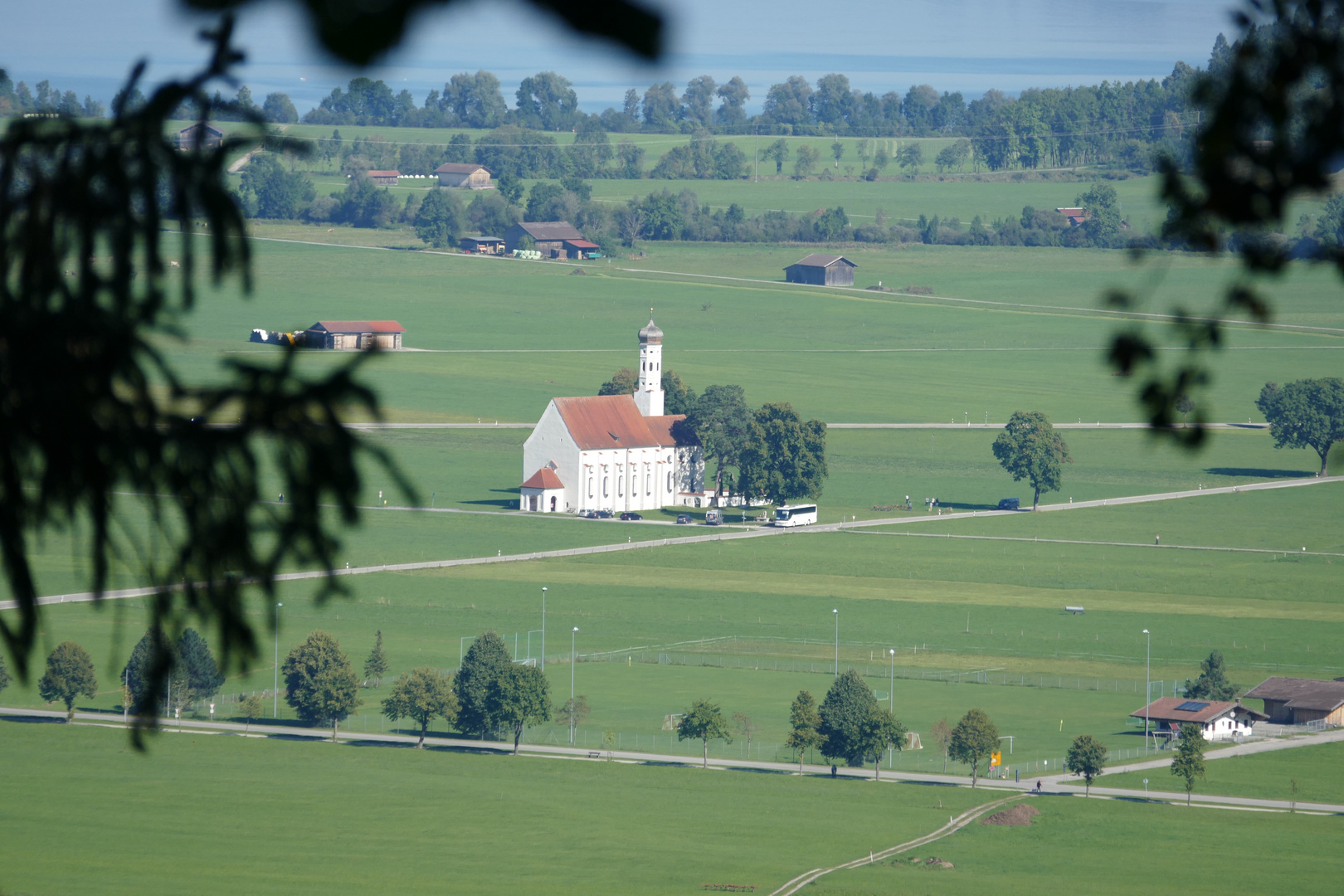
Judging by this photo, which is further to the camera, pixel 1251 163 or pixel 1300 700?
pixel 1300 700

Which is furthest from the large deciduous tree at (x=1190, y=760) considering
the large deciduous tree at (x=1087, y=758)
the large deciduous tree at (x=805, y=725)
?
the large deciduous tree at (x=805, y=725)

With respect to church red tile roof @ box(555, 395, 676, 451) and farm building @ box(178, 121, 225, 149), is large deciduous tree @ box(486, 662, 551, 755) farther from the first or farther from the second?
farm building @ box(178, 121, 225, 149)

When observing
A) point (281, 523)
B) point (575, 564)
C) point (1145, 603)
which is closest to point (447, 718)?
point (575, 564)

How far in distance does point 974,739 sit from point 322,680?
3117 cm

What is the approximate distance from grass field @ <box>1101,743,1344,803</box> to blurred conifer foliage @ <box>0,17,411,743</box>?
246 ft

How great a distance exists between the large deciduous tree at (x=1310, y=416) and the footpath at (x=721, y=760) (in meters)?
74.4

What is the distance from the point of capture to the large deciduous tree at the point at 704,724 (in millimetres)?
79562

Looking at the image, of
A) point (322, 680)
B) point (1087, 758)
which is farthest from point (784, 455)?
point (1087, 758)

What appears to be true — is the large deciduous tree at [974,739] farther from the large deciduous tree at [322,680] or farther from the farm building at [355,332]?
the farm building at [355,332]

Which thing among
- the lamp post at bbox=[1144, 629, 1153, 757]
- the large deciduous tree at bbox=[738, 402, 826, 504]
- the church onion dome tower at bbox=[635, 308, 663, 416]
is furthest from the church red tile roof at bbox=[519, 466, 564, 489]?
the lamp post at bbox=[1144, 629, 1153, 757]

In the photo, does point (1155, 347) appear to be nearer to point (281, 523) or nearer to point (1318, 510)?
point (281, 523)

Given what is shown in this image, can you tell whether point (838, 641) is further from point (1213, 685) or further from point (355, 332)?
point (355, 332)

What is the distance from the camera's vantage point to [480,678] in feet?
277

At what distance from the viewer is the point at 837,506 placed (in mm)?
142375
